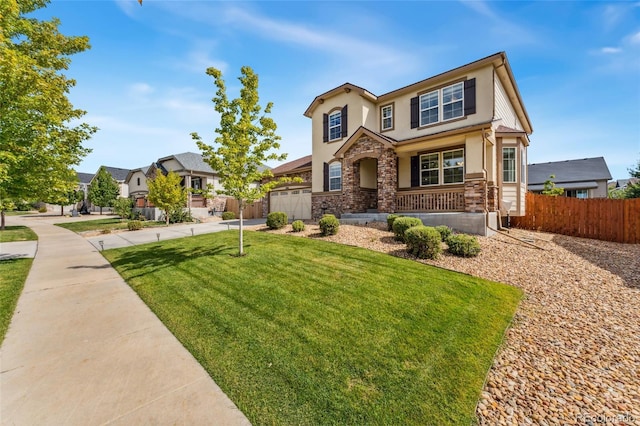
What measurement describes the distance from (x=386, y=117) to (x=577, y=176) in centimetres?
2533

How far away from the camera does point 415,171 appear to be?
1398 cm

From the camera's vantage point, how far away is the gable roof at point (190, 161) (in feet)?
86.0

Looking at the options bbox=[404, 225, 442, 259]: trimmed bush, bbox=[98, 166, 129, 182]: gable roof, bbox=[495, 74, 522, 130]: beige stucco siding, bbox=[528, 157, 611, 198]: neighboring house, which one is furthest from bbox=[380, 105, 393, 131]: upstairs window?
bbox=[98, 166, 129, 182]: gable roof

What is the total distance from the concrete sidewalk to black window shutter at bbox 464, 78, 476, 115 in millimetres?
14142

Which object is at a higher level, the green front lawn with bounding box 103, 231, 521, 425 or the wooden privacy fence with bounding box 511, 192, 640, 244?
the wooden privacy fence with bounding box 511, 192, 640, 244

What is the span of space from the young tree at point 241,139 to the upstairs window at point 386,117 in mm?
9440

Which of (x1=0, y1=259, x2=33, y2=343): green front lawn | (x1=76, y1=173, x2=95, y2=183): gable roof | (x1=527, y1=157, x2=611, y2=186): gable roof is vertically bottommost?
(x1=0, y1=259, x2=33, y2=343): green front lawn

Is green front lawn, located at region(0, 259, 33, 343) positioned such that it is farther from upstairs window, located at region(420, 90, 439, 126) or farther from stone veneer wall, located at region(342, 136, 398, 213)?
upstairs window, located at region(420, 90, 439, 126)

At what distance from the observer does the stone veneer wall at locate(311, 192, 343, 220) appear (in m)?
15.3

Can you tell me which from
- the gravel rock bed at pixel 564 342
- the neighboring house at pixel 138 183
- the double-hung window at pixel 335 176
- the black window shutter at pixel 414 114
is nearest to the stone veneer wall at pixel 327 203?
the double-hung window at pixel 335 176

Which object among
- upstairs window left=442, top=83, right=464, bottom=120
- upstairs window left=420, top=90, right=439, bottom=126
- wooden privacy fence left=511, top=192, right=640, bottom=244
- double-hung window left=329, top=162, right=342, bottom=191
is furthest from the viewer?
double-hung window left=329, top=162, right=342, bottom=191

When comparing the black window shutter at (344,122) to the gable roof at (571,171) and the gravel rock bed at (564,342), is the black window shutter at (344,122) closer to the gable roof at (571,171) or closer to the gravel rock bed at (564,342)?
the gravel rock bed at (564,342)

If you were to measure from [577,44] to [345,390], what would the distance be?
1351 centimetres

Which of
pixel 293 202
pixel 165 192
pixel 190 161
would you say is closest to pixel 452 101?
pixel 293 202
